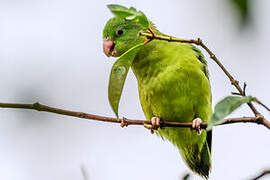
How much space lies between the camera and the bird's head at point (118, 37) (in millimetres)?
3420

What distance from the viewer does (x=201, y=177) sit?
3.87 meters

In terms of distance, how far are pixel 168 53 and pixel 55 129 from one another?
2.87 m

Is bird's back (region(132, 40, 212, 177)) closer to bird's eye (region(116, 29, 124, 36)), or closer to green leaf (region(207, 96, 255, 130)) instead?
bird's eye (region(116, 29, 124, 36))

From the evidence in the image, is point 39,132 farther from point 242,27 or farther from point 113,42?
point 242,27

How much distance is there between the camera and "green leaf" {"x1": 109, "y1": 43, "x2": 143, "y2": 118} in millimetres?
1936

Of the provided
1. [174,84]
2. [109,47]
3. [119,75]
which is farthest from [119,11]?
[109,47]

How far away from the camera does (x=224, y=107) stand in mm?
1364

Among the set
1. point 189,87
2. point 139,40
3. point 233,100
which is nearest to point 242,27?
point 233,100

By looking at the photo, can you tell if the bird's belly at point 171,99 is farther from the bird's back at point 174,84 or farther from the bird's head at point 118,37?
the bird's head at point 118,37

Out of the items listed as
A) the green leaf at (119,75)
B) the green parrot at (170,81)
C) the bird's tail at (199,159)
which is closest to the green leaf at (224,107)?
the green leaf at (119,75)

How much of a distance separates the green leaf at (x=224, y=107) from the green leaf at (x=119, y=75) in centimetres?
67

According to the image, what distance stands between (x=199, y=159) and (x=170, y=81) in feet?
3.54

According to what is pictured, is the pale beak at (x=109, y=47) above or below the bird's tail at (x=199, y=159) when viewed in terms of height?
above

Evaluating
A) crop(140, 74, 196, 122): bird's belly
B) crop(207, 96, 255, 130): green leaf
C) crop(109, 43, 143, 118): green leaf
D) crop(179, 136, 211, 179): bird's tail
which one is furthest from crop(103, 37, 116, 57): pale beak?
crop(207, 96, 255, 130): green leaf
